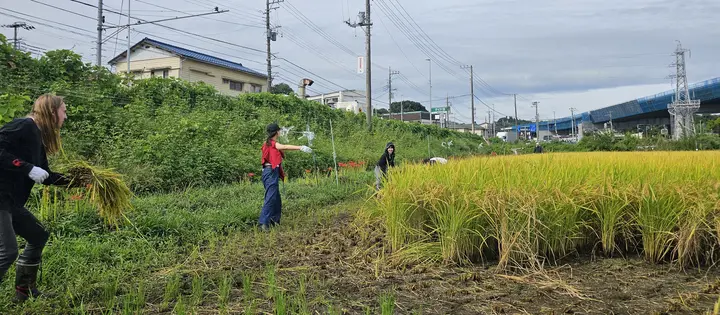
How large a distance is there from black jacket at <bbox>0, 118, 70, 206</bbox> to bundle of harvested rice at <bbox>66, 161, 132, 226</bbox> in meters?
0.45

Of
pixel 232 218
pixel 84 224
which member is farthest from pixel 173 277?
pixel 232 218

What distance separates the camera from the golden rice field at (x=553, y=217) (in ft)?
11.0

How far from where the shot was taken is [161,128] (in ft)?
31.2

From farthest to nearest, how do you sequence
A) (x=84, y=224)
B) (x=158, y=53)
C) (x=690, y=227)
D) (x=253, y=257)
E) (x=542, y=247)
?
(x=158, y=53)
(x=84, y=224)
(x=253, y=257)
(x=542, y=247)
(x=690, y=227)

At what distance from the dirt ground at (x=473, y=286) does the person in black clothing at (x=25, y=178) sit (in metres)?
1.21

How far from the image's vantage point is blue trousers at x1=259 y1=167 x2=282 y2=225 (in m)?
5.51

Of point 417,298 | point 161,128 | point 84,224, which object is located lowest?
point 417,298

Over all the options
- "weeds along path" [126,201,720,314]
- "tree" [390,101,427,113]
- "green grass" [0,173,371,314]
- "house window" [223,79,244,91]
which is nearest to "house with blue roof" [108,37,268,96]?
"house window" [223,79,244,91]

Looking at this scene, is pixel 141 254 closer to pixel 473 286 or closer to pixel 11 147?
pixel 11 147

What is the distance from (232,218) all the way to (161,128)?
4930 millimetres

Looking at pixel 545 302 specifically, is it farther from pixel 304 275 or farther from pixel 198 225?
pixel 198 225

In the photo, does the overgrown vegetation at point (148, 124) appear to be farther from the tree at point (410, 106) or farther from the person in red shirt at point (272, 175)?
the tree at point (410, 106)

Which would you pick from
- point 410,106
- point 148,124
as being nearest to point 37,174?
point 148,124

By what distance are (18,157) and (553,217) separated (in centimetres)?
360
